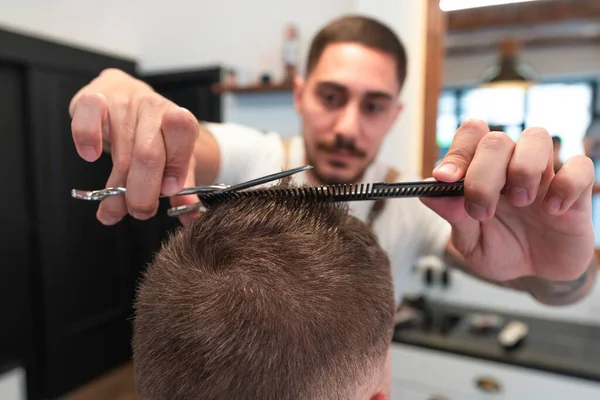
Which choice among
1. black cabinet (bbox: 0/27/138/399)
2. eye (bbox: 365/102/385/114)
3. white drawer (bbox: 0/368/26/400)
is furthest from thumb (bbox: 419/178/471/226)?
white drawer (bbox: 0/368/26/400)

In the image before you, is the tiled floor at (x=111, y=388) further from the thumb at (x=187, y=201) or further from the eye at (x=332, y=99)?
the thumb at (x=187, y=201)

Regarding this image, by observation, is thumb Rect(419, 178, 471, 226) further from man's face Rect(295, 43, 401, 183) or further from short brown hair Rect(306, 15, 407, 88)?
short brown hair Rect(306, 15, 407, 88)

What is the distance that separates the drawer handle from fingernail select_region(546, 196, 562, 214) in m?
1.43

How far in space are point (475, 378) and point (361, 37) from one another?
136 cm

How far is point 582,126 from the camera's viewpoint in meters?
2.48

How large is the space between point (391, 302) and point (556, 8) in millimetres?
2374

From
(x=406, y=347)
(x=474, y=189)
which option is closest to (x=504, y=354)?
(x=406, y=347)


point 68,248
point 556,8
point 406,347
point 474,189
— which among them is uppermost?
point 556,8

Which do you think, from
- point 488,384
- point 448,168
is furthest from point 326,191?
point 488,384

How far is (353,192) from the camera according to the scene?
494 millimetres

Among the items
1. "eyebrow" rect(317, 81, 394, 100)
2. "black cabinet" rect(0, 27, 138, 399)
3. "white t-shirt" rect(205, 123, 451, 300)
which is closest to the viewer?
"white t-shirt" rect(205, 123, 451, 300)

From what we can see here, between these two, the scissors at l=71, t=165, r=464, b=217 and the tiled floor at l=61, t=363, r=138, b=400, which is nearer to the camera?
the scissors at l=71, t=165, r=464, b=217

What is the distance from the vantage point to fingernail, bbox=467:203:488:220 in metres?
0.51

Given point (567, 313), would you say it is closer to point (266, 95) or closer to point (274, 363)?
point (266, 95)
